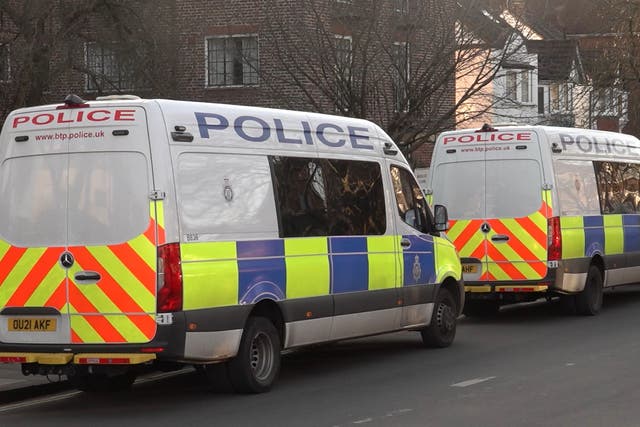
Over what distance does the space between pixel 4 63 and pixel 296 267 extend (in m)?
9.80

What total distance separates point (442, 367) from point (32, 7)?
10070 millimetres

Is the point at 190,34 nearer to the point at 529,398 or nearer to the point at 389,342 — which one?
the point at 389,342

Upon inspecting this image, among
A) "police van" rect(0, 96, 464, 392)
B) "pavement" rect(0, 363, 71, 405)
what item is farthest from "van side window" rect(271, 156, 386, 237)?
"pavement" rect(0, 363, 71, 405)

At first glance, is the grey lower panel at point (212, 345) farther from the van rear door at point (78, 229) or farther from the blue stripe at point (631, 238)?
the blue stripe at point (631, 238)

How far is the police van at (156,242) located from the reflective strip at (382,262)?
0.87m

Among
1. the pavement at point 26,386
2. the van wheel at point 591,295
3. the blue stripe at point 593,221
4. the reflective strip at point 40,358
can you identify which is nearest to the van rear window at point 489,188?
the blue stripe at point 593,221

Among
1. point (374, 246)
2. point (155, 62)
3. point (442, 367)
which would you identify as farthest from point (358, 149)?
point (155, 62)

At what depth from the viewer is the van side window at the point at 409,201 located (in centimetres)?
1346

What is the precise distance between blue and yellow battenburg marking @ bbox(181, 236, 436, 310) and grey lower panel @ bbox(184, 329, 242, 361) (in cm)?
24

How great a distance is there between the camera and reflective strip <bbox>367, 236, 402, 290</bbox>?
497 inches

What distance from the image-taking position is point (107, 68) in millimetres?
24328

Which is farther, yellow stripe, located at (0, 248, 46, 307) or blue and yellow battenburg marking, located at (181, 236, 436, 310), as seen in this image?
→ yellow stripe, located at (0, 248, 46, 307)

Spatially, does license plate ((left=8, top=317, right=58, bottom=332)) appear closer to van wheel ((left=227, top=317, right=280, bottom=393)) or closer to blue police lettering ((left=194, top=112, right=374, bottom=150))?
van wheel ((left=227, top=317, right=280, bottom=393))

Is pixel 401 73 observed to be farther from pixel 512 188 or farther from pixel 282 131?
pixel 282 131
